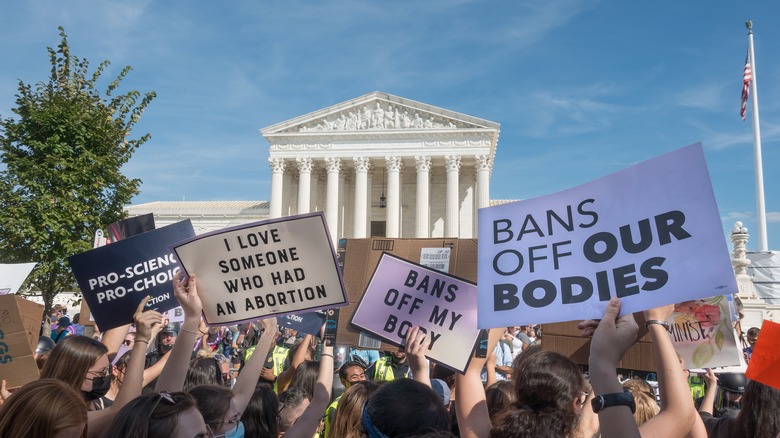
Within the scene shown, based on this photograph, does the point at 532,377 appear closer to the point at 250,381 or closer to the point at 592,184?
the point at 592,184

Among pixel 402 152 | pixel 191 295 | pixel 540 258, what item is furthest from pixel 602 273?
pixel 402 152

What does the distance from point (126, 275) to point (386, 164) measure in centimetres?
4535

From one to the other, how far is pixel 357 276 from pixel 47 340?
4928mm

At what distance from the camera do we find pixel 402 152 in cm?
4900

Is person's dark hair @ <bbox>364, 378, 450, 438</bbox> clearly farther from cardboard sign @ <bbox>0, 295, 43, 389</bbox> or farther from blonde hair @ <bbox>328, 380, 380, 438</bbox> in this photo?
cardboard sign @ <bbox>0, 295, 43, 389</bbox>

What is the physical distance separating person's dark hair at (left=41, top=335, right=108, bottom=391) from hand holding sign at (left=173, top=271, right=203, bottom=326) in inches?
21.5

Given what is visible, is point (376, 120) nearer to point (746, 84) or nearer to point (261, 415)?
point (746, 84)

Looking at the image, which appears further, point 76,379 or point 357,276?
point 357,276

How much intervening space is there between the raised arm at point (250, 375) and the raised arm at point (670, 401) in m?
2.08

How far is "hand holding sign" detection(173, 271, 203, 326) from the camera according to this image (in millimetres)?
3514

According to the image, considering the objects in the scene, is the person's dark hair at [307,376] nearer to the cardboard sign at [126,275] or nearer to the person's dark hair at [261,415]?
the person's dark hair at [261,415]

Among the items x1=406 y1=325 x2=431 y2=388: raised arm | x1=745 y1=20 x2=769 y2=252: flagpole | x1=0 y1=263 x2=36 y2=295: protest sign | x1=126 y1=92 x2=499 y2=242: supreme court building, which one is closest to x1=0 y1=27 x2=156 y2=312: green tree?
x1=0 y1=263 x2=36 y2=295: protest sign

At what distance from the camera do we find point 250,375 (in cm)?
349

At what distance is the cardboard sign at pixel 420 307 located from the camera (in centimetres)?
361
